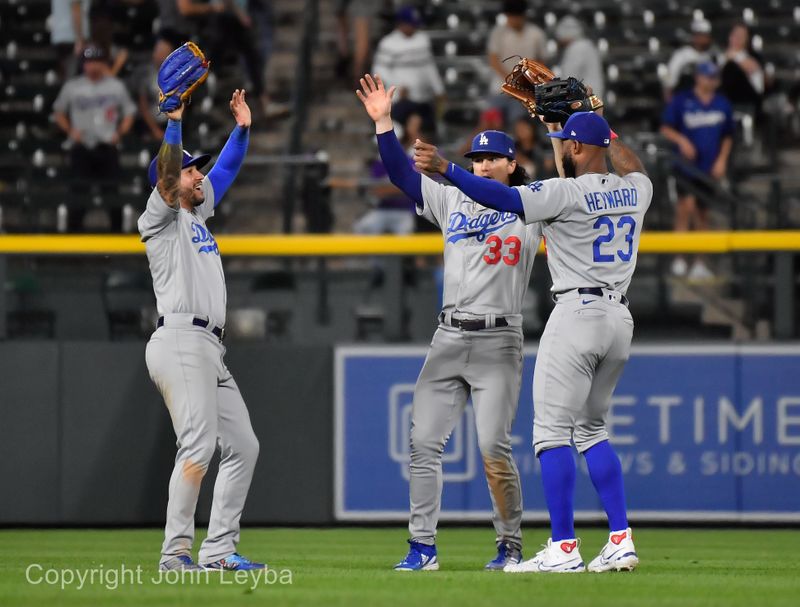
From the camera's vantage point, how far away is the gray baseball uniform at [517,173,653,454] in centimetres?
641

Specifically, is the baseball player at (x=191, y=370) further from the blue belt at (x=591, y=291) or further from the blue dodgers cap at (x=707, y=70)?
the blue dodgers cap at (x=707, y=70)

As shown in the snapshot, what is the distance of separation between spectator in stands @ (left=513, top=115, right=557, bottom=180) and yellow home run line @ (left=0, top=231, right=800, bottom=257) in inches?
43.2

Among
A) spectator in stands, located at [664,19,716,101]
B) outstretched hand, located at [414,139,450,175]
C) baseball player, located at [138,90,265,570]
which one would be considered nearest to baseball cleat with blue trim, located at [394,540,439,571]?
baseball player, located at [138,90,265,570]

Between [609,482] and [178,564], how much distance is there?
1.84m

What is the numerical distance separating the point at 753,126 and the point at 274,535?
17.9ft

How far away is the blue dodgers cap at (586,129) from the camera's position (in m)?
6.50

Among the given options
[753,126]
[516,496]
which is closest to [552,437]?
[516,496]

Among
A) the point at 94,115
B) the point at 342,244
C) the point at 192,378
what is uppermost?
the point at 94,115

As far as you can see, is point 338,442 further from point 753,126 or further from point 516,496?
point 753,126

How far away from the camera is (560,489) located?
21.0 feet

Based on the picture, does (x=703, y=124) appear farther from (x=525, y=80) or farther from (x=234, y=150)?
(x=234, y=150)

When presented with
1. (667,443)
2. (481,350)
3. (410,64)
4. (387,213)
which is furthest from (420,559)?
(410,64)

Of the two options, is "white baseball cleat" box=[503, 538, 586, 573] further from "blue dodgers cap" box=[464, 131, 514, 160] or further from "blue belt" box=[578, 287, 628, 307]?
"blue dodgers cap" box=[464, 131, 514, 160]

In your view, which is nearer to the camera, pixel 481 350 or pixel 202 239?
pixel 202 239
